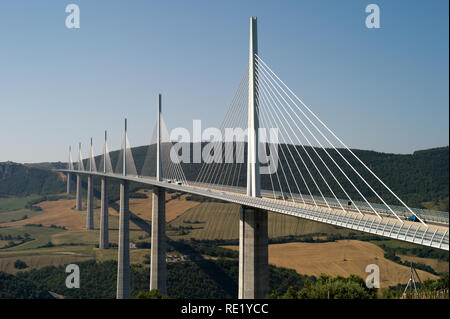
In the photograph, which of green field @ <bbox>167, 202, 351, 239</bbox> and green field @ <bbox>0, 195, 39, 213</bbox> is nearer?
green field @ <bbox>167, 202, 351, 239</bbox>

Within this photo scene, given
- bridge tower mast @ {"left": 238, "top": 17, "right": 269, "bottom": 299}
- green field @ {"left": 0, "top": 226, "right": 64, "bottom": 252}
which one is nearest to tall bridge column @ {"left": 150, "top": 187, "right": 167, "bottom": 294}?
bridge tower mast @ {"left": 238, "top": 17, "right": 269, "bottom": 299}

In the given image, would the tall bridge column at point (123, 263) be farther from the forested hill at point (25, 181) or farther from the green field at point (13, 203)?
the forested hill at point (25, 181)

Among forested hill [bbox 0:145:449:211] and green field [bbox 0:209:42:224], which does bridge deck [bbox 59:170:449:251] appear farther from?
green field [bbox 0:209:42:224]

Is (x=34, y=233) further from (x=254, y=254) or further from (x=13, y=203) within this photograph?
(x=254, y=254)

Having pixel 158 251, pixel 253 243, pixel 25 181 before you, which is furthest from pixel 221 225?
pixel 25 181

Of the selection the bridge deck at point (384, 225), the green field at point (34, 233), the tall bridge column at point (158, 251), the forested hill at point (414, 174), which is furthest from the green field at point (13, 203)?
the bridge deck at point (384, 225)

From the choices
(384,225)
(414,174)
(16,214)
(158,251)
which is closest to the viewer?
(384,225)
